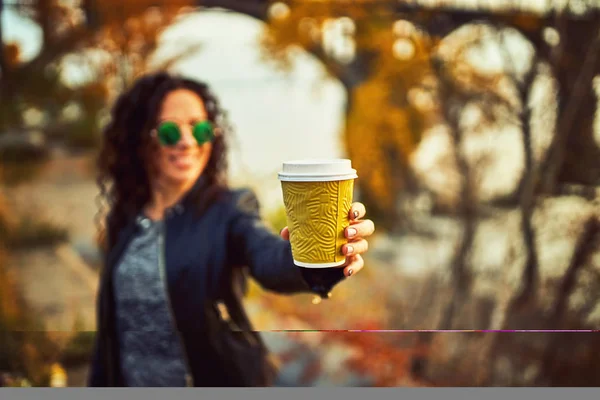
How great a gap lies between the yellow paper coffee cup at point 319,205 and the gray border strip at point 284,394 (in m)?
1.10

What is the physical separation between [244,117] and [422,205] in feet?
3.45

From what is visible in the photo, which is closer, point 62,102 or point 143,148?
point 143,148

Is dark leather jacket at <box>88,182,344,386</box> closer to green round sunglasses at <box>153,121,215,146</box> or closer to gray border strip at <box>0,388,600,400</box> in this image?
gray border strip at <box>0,388,600,400</box>

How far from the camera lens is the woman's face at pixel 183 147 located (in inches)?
80.7

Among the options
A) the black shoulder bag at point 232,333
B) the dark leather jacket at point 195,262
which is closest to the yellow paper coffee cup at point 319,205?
the dark leather jacket at point 195,262

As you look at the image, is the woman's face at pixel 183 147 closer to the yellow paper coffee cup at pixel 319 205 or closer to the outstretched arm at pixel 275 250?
the outstretched arm at pixel 275 250

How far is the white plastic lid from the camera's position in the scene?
1.10 meters

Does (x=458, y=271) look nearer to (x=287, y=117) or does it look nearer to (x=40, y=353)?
(x=287, y=117)

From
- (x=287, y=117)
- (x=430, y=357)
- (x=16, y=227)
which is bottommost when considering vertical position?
(x=430, y=357)

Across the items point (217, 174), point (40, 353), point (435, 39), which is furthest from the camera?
point (40, 353)

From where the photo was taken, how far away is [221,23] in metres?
3.07

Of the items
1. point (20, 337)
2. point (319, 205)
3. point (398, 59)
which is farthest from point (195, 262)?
point (20, 337)

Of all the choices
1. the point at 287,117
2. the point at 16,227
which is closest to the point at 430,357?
the point at 287,117

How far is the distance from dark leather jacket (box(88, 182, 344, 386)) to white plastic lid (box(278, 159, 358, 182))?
54cm
